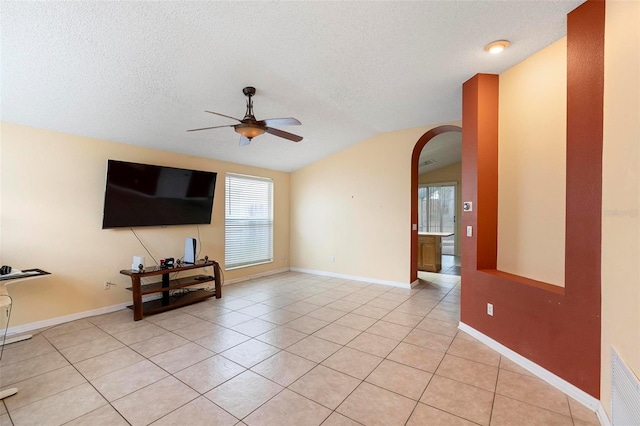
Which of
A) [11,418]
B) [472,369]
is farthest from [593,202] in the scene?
[11,418]

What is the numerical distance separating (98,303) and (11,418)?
2.25m

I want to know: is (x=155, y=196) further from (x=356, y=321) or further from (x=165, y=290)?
(x=356, y=321)

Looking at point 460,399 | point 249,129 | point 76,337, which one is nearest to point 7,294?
point 76,337

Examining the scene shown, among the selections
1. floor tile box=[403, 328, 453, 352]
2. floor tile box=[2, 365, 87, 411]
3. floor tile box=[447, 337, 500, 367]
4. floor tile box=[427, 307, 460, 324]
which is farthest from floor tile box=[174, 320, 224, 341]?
floor tile box=[427, 307, 460, 324]

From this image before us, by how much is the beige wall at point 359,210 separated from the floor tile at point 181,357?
11.8 feet

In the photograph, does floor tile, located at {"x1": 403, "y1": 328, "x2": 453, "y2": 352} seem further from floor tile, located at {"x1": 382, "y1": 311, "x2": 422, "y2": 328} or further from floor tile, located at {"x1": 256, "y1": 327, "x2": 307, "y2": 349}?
floor tile, located at {"x1": 256, "y1": 327, "x2": 307, "y2": 349}

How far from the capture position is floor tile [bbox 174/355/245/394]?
88.8 inches

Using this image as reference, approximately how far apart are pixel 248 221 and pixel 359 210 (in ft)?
7.98

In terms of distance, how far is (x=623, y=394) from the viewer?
1.48 metres

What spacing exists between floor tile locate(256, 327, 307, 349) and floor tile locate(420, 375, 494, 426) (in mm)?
→ 1434

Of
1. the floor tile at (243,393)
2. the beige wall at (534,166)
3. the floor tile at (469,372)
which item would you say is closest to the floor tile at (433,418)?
the floor tile at (469,372)

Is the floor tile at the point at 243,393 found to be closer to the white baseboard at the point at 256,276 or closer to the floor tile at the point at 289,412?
the floor tile at the point at 289,412

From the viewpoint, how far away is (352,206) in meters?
5.87

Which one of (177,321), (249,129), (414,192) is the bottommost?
(177,321)
